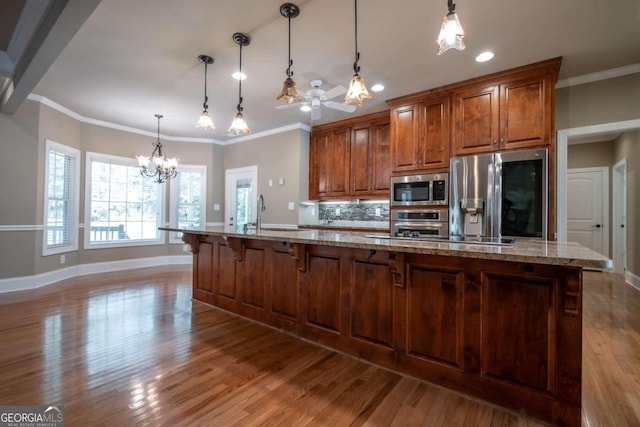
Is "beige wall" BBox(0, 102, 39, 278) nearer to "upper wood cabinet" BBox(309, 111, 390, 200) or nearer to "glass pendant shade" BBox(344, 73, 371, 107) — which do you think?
"upper wood cabinet" BBox(309, 111, 390, 200)

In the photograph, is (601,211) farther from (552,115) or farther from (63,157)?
(63,157)

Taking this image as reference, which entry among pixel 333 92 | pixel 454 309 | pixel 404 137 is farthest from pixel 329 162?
pixel 454 309

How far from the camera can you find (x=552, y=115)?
119 inches

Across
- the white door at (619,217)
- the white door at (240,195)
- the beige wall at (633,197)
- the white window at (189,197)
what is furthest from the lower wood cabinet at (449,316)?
the white door at (619,217)

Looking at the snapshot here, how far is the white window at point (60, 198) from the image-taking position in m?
4.52

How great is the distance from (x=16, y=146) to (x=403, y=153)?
17.6 feet

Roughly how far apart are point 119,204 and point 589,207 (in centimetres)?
950

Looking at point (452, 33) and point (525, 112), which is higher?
point (525, 112)

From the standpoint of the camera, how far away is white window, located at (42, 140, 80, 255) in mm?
4520

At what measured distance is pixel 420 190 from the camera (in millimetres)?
3844

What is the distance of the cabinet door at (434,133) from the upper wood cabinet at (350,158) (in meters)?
0.76

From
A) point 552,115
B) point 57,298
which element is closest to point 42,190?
point 57,298

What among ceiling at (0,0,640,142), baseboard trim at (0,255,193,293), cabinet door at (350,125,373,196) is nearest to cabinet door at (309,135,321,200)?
cabinet door at (350,125,373,196)

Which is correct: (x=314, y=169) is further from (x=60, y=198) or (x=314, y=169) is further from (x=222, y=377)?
→ (x=60, y=198)
